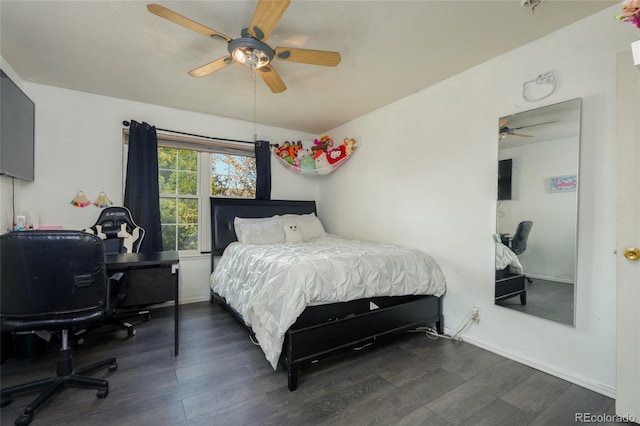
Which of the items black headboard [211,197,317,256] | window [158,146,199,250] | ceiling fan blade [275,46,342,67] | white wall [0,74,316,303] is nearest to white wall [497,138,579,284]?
ceiling fan blade [275,46,342,67]

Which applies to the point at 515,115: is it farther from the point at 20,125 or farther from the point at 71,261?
the point at 20,125

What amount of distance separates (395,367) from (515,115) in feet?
7.15

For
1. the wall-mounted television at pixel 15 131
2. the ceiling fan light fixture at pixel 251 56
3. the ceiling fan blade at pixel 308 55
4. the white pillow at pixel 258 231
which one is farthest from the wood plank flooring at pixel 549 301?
the wall-mounted television at pixel 15 131

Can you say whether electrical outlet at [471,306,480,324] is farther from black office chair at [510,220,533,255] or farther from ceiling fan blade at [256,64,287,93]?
ceiling fan blade at [256,64,287,93]

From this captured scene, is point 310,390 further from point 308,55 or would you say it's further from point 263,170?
point 263,170

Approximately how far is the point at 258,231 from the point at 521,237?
104 inches

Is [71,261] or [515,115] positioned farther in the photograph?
[515,115]

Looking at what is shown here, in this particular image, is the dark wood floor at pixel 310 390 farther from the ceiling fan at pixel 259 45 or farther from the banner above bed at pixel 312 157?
the banner above bed at pixel 312 157

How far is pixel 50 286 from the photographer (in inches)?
61.5

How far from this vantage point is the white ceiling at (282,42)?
5.96 feet

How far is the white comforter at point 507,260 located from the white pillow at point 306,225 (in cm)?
213

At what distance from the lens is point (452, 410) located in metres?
1.65

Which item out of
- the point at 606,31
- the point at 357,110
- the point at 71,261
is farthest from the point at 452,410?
the point at 357,110

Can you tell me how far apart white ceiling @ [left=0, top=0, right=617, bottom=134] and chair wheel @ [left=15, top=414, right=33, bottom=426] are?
2395mm
